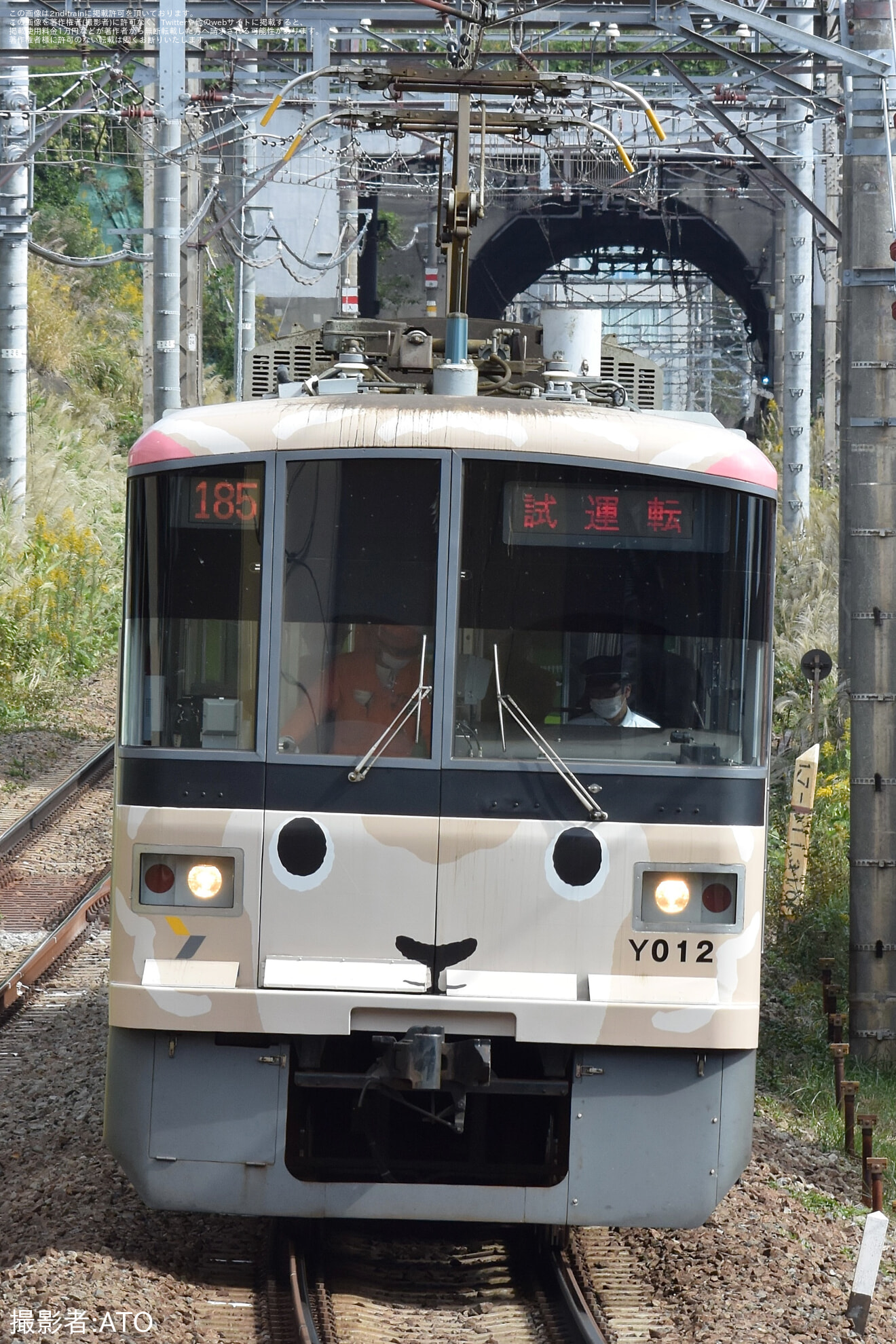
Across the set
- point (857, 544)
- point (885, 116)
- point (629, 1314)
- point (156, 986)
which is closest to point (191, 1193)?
point (156, 986)

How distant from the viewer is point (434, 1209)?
552 centimetres

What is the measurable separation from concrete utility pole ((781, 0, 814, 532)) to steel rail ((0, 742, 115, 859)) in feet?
25.9

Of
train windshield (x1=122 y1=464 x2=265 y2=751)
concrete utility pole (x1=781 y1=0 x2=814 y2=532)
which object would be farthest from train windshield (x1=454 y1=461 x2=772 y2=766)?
concrete utility pole (x1=781 y1=0 x2=814 y2=532)

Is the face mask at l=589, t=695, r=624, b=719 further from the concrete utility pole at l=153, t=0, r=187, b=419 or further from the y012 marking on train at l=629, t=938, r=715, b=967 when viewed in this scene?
the concrete utility pole at l=153, t=0, r=187, b=419

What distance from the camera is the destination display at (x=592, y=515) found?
18.3 feet

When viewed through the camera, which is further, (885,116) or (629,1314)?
(885,116)

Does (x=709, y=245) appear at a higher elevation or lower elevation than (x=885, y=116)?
higher

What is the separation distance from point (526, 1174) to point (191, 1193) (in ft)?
3.70

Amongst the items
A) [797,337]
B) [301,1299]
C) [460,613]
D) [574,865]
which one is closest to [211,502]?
[460,613]

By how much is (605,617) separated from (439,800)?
83cm

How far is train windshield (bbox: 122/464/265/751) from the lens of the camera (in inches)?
218

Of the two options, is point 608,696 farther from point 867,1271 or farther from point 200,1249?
point 200,1249

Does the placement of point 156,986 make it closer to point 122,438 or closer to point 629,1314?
point 629,1314

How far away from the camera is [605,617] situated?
5.60 meters
